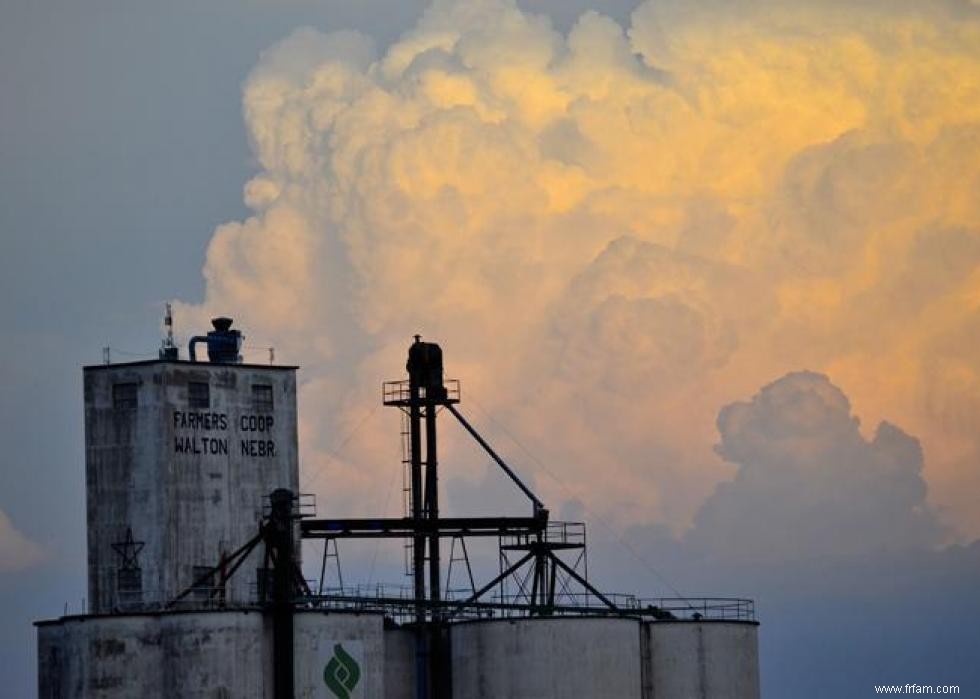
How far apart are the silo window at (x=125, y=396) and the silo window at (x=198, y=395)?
6.37ft

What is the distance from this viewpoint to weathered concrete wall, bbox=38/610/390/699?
92.5m

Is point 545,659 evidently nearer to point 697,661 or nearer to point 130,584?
point 697,661

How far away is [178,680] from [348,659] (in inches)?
248

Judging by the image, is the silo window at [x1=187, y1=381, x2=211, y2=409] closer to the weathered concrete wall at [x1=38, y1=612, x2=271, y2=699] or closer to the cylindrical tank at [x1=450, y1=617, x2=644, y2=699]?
the weathered concrete wall at [x1=38, y1=612, x2=271, y2=699]

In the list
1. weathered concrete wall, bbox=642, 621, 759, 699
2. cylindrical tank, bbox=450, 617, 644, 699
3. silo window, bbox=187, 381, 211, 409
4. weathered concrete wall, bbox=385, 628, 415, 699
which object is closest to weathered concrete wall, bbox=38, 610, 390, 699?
cylindrical tank, bbox=450, 617, 644, 699

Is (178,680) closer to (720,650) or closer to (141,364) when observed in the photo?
(141,364)

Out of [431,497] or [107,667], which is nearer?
[107,667]

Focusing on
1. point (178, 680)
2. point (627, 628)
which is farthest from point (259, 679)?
A: point (627, 628)

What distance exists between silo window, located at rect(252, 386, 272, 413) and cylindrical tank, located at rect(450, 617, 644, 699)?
10912mm

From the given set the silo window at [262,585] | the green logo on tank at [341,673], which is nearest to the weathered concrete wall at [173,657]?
the green logo on tank at [341,673]

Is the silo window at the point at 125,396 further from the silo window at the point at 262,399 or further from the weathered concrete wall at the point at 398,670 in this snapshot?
the weathered concrete wall at the point at 398,670

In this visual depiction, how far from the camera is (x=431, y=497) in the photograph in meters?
108

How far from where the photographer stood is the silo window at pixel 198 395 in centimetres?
10044

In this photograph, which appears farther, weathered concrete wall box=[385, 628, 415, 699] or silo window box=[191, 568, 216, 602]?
weathered concrete wall box=[385, 628, 415, 699]
